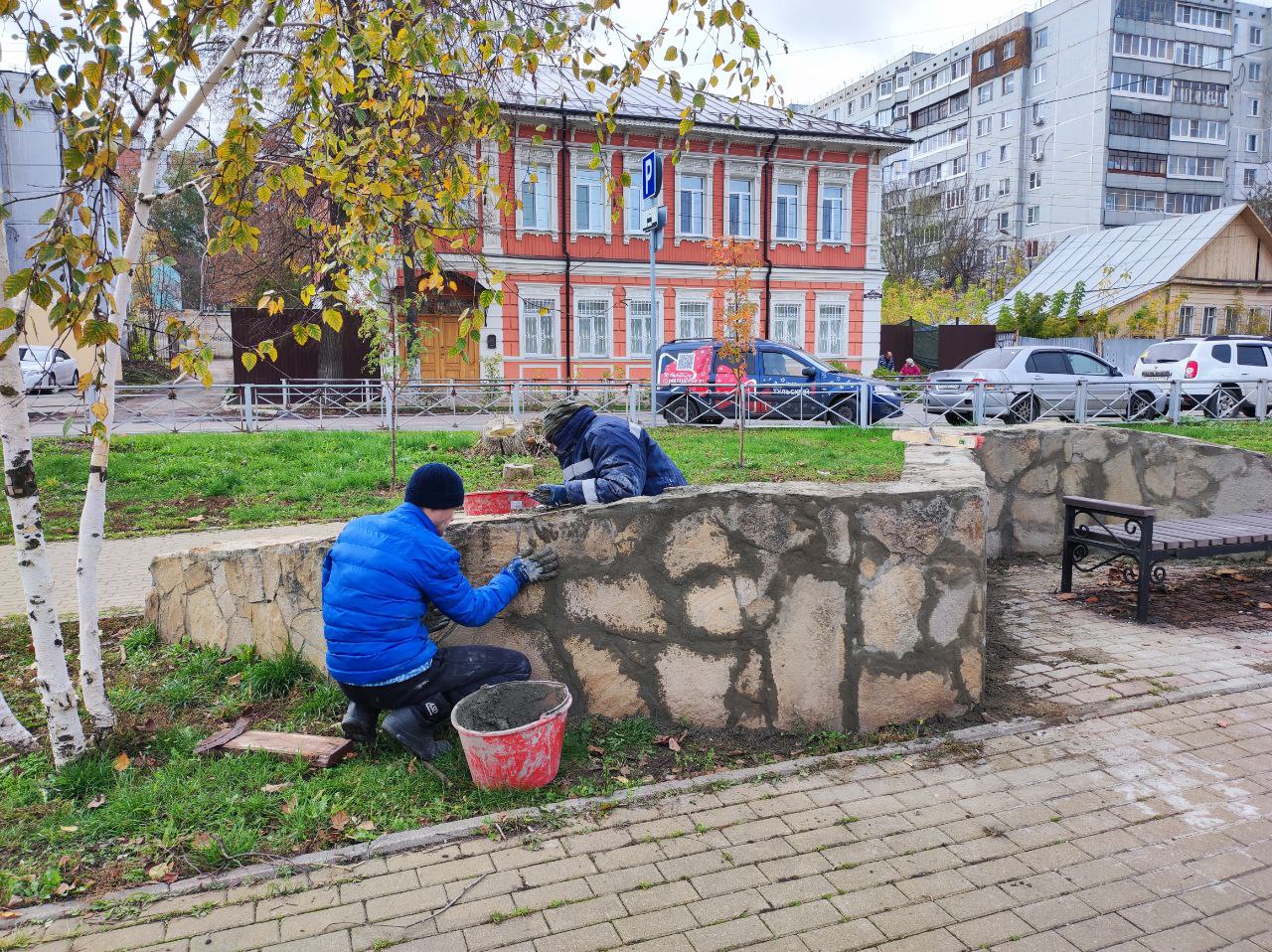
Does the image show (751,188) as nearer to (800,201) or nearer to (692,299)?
(800,201)

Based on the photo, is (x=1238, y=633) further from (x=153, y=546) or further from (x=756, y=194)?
(x=756, y=194)

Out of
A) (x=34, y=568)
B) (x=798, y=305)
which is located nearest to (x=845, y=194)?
(x=798, y=305)

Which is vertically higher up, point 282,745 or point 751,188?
point 751,188

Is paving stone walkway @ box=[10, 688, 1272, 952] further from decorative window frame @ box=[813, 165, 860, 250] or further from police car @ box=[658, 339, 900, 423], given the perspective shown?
decorative window frame @ box=[813, 165, 860, 250]

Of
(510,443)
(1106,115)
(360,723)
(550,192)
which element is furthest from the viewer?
(1106,115)

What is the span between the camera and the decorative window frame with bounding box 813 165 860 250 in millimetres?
27016

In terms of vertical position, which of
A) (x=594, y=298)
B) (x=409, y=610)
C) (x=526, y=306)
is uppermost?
(x=594, y=298)

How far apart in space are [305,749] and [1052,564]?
5814mm

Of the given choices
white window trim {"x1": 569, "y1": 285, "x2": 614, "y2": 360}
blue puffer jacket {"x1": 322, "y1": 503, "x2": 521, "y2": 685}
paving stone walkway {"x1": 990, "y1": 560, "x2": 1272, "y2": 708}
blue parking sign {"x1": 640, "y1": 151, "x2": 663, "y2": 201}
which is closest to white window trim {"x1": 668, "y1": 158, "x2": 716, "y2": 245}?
white window trim {"x1": 569, "y1": 285, "x2": 614, "y2": 360}

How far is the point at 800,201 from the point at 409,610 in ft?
83.7

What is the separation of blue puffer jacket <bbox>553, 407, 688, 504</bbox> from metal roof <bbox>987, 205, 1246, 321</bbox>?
31.9 meters

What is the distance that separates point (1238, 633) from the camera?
5.55 m

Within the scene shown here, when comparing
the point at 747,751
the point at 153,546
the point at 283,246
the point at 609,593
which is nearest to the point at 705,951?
the point at 747,751

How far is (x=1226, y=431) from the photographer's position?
1460 cm
